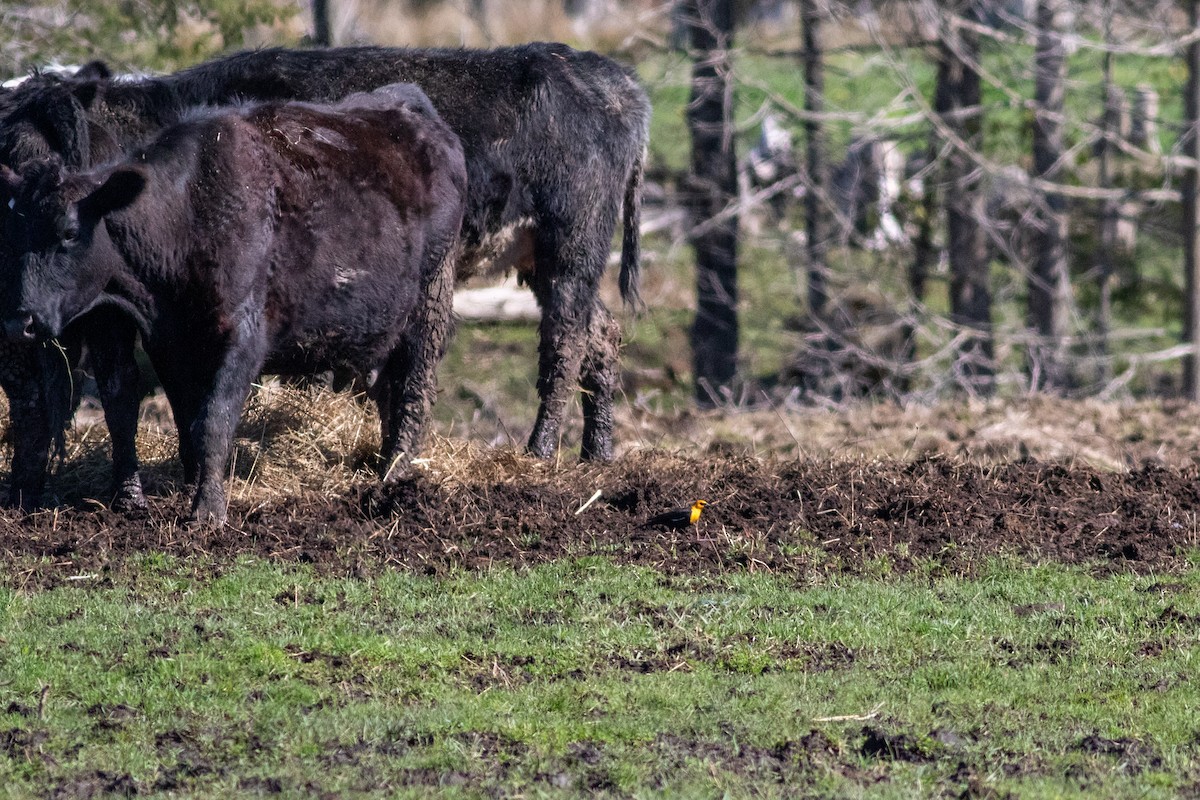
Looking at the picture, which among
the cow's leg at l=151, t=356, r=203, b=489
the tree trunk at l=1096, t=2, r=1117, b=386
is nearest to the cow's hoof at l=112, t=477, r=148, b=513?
the cow's leg at l=151, t=356, r=203, b=489

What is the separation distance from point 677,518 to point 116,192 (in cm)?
323

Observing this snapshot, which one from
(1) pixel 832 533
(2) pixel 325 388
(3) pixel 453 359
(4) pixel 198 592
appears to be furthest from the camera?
(3) pixel 453 359

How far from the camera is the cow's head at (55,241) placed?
7172 millimetres

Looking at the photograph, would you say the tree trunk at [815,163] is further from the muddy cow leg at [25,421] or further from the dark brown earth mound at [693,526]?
the muddy cow leg at [25,421]

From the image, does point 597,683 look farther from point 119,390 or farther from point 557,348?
point 557,348

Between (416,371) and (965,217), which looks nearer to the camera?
(416,371)

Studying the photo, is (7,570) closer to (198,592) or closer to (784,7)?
(198,592)

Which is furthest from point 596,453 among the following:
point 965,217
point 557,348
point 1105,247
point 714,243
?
point 1105,247

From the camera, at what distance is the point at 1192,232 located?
695 inches

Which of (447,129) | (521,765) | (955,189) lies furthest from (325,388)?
(955,189)

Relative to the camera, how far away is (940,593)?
23.5ft

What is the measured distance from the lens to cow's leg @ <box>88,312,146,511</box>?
7980mm

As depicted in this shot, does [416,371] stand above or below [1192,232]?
above

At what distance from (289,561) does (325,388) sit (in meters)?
3.05
